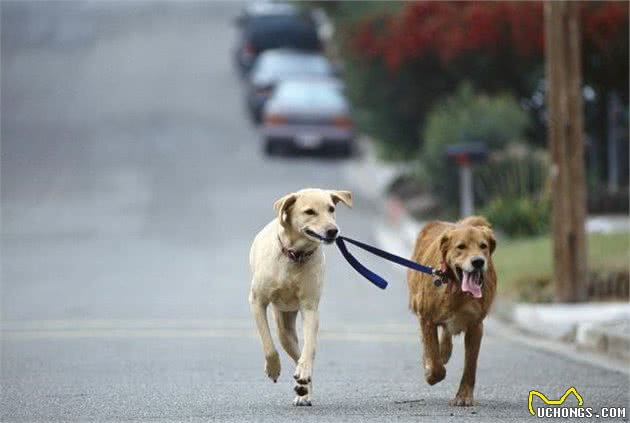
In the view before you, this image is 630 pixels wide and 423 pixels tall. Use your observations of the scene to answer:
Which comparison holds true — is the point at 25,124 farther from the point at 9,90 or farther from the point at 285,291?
the point at 285,291

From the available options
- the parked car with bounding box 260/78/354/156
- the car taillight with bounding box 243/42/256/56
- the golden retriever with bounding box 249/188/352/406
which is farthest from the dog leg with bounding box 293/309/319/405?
the car taillight with bounding box 243/42/256/56

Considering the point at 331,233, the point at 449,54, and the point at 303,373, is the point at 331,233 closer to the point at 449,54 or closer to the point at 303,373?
the point at 303,373

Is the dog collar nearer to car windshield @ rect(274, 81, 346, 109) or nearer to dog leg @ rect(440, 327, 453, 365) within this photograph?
dog leg @ rect(440, 327, 453, 365)

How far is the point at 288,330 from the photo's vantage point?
11.8 metres

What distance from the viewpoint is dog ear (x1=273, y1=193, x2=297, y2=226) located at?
1082 cm

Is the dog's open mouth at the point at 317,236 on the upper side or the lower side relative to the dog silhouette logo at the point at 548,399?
upper

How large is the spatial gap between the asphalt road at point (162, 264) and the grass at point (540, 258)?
1.37m

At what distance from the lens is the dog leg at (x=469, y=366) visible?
1109 cm

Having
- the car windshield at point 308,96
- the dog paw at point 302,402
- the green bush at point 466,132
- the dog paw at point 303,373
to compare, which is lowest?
the dog paw at point 302,402

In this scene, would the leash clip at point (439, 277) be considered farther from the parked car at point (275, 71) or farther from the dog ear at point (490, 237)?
the parked car at point (275, 71)

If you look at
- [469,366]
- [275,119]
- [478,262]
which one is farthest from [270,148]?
[478,262]

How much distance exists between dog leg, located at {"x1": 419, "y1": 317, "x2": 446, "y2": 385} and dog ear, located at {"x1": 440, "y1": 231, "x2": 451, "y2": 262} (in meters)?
0.50

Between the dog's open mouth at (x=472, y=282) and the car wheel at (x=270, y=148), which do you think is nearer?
the dog's open mouth at (x=472, y=282)

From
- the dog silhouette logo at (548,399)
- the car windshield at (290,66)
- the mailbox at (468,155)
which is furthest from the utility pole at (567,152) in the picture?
the car windshield at (290,66)
